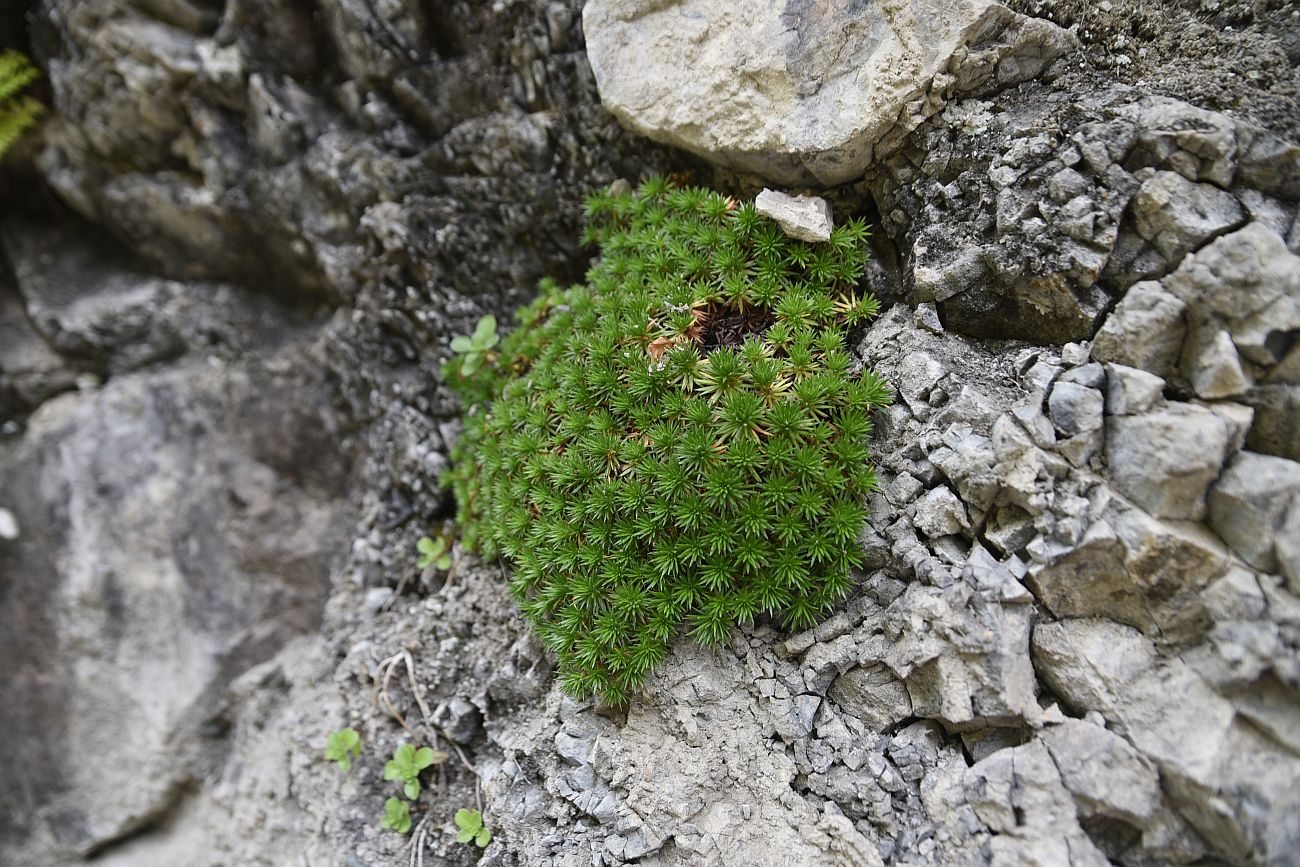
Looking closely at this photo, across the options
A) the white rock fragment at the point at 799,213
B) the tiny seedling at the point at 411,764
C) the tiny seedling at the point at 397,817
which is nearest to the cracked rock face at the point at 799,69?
the white rock fragment at the point at 799,213

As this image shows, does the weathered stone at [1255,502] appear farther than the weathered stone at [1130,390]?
No

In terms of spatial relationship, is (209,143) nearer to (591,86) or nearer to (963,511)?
(591,86)

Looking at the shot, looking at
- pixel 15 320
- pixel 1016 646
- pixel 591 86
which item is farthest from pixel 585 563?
pixel 15 320

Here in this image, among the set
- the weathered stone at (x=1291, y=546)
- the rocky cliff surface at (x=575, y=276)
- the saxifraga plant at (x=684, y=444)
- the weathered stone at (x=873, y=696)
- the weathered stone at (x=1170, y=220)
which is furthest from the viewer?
the saxifraga plant at (x=684, y=444)

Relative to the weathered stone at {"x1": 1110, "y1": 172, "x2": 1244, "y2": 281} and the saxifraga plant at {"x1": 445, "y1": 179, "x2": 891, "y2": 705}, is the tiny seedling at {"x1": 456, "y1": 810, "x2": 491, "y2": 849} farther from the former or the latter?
the weathered stone at {"x1": 1110, "y1": 172, "x2": 1244, "y2": 281}

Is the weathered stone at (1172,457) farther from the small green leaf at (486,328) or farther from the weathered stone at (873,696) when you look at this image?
the small green leaf at (486,328)

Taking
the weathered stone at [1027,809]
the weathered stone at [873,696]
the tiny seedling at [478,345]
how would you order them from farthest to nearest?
the tiny seedling at [478,345] < the weathered stone at [873,696] < the weathered stone at [1027,809]
